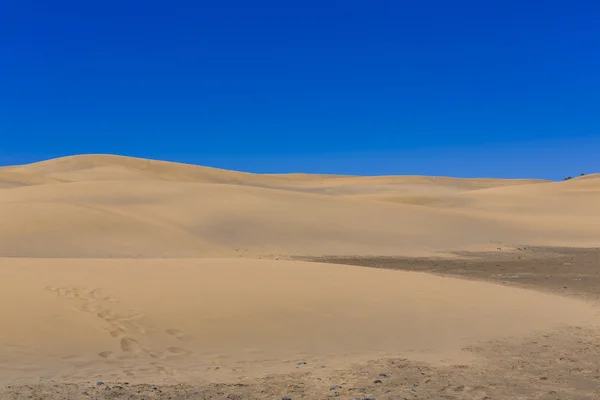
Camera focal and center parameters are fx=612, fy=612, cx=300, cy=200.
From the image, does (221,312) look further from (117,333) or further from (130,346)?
(130,346)

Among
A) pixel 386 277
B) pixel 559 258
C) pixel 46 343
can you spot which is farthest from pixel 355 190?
pixel 46 343

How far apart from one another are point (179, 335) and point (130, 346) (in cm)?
73

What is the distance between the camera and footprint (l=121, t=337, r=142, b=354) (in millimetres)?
7142

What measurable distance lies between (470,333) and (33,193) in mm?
26234

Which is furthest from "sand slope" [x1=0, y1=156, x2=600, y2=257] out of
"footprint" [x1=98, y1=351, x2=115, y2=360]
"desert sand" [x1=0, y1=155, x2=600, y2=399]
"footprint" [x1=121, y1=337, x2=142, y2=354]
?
"footprint" [x1=98, y1=351, x2=115, y2=360]

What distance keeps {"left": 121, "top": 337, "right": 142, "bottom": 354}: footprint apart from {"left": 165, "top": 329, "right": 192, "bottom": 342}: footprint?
54cm

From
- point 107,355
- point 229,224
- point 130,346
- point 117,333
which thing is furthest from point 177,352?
point 229,224

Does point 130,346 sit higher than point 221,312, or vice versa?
point 221,312

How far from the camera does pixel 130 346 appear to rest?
23.9ft

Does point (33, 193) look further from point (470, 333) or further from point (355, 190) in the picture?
point (355, 190)

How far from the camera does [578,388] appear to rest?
6270mm

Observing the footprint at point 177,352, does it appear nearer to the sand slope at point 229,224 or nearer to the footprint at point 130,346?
the footprint at point 130,346

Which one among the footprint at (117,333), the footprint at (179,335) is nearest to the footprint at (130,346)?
the footprint at (117,333)

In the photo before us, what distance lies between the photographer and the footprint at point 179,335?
7732mm
